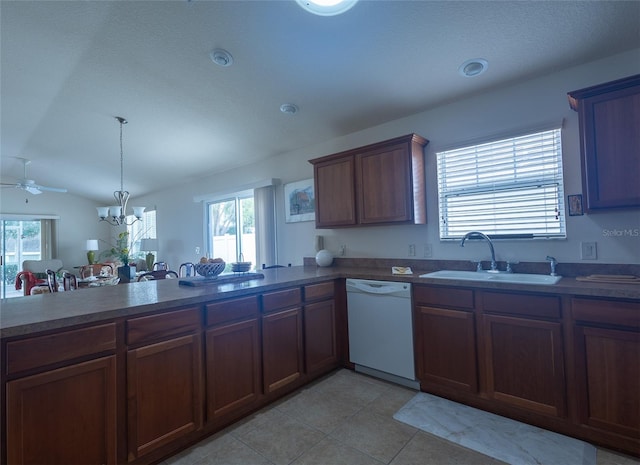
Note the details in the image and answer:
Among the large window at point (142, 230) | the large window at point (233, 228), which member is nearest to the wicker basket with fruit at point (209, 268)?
the large window at point (233, 228)

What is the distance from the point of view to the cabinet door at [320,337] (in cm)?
250

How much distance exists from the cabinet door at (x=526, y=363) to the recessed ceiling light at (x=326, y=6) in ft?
7.29

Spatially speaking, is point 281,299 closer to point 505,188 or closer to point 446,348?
point 446,348

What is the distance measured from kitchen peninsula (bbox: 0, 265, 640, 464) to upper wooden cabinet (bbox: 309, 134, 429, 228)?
747 mm

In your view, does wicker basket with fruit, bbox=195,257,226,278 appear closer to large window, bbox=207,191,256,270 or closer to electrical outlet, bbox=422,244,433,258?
electrical outlet, bbox=422,244,433,258

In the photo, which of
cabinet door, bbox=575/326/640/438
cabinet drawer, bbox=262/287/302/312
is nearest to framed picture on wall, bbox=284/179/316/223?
cabinet drawer, bbox=262/287/302/312

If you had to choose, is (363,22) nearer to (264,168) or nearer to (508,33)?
(508,33)

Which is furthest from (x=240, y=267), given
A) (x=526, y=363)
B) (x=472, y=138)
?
(x=472, y=138)

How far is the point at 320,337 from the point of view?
2.62m

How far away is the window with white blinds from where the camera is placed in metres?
2.31

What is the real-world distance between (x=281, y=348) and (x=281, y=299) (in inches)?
14.7

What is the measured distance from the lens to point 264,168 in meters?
4.48

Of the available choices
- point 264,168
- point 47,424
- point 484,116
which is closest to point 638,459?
point 484,116

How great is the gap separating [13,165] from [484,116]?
853 centimetres
